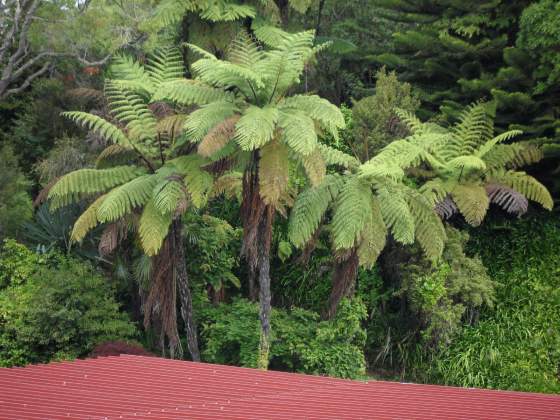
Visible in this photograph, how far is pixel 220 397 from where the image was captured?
17.3 ft


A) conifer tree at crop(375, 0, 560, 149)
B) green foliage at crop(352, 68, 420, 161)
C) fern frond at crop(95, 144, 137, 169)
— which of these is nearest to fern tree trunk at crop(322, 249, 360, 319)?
green foliage at crop(352, 68, 420, 161)

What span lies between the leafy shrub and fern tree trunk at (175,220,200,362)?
181mm

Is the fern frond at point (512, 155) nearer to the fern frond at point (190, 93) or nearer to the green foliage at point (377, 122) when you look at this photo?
the green foliage at point (377, 122)

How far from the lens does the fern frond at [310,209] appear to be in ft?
29.1

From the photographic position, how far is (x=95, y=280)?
9.81m

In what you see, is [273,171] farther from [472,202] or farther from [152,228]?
[472,202]

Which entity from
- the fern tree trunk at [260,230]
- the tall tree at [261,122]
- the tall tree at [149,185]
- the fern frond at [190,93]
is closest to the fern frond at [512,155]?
the tall tree at [261,122]

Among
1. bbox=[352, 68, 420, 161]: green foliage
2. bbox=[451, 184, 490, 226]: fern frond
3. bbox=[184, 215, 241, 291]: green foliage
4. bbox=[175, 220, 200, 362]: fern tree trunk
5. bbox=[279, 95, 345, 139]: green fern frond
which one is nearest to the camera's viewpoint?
bbox=[279, 95, 345, 139]: green fern frond

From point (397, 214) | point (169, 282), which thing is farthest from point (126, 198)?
point (397, 214)

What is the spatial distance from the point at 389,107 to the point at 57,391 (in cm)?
738

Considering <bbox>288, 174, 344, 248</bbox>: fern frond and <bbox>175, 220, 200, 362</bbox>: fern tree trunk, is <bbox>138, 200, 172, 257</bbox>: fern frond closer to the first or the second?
<bbox>175, 220, 200, 362</bbox>: fern tree trunk

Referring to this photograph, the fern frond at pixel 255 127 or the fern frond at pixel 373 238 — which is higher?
the fern frond at pixel 255 127

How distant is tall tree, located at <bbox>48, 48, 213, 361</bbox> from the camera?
8.51m

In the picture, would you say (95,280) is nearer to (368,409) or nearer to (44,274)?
(44,274)
